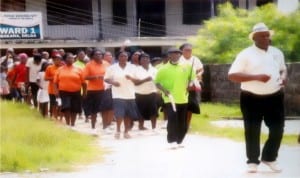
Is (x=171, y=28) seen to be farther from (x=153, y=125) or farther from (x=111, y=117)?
(x=111, y=117)

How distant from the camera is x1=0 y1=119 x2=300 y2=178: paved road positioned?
3.40m

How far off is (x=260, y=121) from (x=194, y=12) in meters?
0.66

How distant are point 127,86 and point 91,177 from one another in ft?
4.31

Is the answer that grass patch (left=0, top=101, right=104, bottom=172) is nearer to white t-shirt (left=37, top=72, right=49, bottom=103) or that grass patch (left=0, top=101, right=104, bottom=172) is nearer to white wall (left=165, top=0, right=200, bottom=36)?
white t-shirt (left=37, top=72, right=49, bottom=103)

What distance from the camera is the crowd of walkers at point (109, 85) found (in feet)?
11.4

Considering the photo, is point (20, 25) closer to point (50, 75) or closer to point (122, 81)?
point (50, 75)

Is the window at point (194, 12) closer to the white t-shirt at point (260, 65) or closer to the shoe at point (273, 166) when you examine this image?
the white t-shirt at point (260, 65)

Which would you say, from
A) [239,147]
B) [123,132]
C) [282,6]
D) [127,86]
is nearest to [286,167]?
[239,147]

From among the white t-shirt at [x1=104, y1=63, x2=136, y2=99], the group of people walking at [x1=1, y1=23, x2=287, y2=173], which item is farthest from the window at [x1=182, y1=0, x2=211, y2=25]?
the white t-shirt at [x1=104, y1=63, x2=136, y2=99]

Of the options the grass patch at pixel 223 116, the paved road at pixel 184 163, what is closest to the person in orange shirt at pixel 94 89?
the paved road at pixel 184 163

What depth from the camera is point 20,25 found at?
312 cm

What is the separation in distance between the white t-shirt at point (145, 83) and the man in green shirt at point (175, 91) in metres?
0.05

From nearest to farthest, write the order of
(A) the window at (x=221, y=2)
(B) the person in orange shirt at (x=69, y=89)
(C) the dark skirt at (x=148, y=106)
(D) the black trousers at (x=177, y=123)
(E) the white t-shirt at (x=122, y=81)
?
(A) the window at (x=221, y=2), (D) the black trousers at (x=177, y=123), (C) the dark skirt at (x=148, y=106), (B) the person in orange shirt at (x=69, y=89), (E) the white t-shirt at (x=122, y=81)

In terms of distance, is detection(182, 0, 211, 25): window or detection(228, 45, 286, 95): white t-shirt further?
detection(228, 45, 286, 95): white t-shirt
